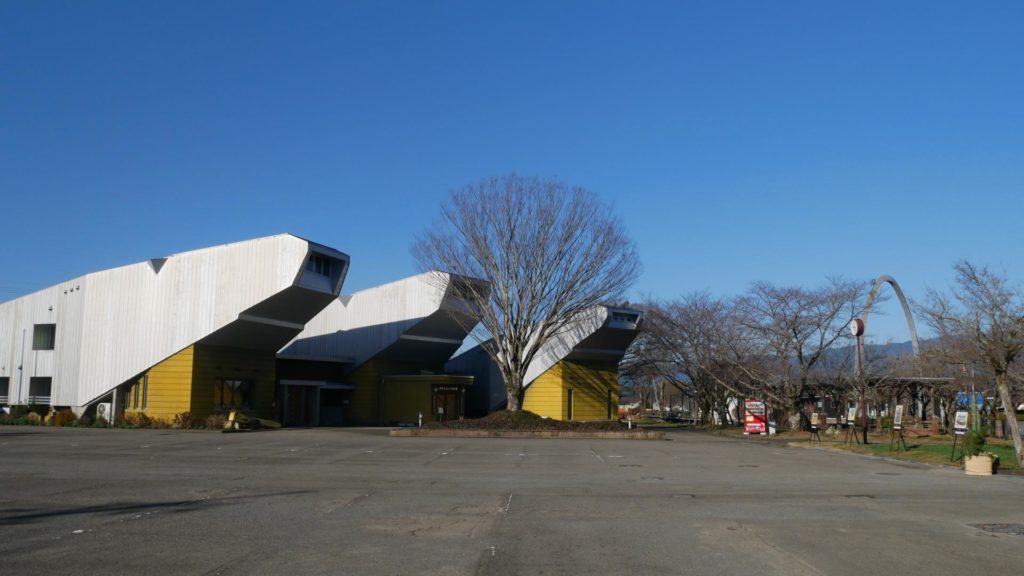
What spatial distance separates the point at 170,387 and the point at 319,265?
10.1 m

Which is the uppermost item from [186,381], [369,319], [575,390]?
[369,319]

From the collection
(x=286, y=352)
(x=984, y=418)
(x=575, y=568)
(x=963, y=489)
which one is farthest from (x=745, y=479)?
(x=286, y=352)

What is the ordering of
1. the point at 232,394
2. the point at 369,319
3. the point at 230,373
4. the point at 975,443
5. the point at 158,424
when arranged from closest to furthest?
the point at 975,443, the point at 158,424, the point at 230,373, the point at 232,394, the point at 369,319

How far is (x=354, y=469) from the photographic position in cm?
2095

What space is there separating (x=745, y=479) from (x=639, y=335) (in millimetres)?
43217

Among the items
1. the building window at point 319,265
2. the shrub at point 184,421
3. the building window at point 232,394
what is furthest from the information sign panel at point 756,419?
the shrub at point 184,421

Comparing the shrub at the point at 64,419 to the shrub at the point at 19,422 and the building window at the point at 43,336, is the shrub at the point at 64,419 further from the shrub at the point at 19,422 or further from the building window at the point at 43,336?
the building window at the point at 43,336

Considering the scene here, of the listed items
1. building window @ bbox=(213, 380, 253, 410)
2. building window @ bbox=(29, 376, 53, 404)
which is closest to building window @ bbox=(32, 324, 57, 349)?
building window @ bbox=(29, 376, 53, 404)

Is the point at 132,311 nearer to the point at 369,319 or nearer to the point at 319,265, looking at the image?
the point at 319,265

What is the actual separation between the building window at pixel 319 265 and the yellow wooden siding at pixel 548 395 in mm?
19411

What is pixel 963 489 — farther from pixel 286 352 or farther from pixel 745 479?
pixel 286 352

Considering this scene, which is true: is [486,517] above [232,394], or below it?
below

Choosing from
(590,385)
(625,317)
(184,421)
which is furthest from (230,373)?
(625,317)

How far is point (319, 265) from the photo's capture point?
146 ft
